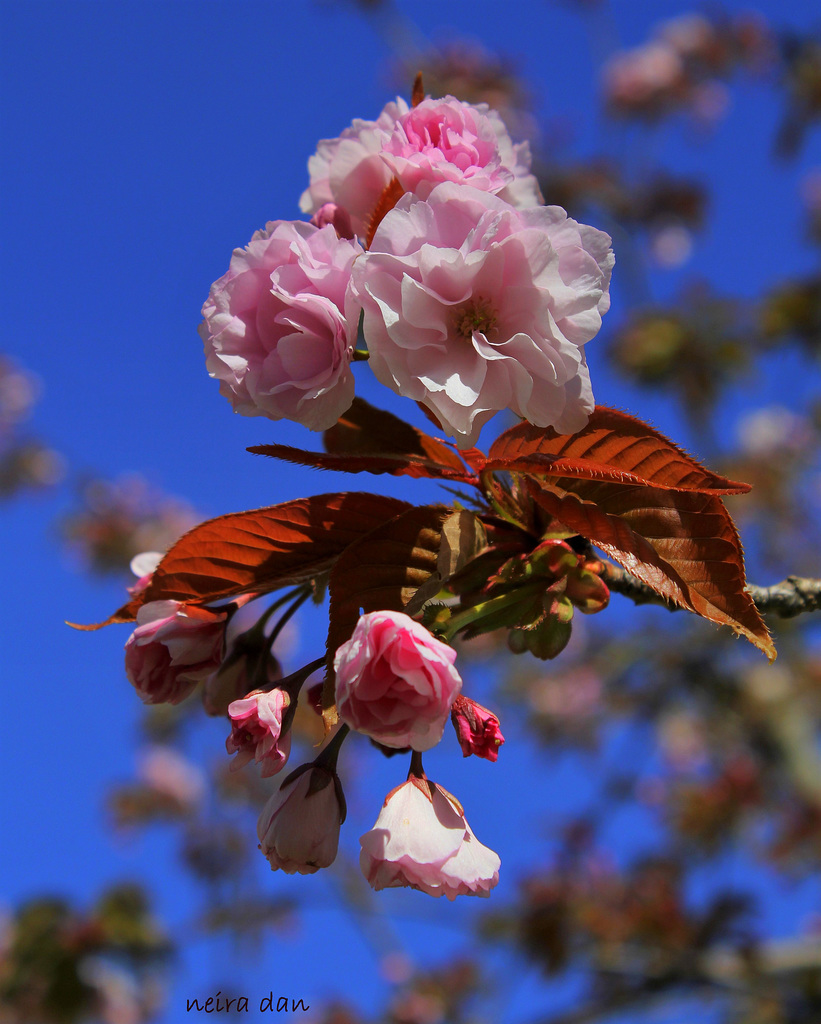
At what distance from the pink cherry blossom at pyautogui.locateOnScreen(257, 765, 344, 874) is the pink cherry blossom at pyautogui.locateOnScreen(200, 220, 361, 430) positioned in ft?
1.31

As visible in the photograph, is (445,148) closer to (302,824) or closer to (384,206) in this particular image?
(384,206)

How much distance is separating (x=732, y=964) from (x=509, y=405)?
3.53 metres

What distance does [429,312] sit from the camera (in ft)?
2.67

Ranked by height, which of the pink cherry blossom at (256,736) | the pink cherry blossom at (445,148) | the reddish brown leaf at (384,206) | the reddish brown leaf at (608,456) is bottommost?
the pink cherry blossom at (256,736)

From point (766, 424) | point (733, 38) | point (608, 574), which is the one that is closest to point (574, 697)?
point (766, 424)

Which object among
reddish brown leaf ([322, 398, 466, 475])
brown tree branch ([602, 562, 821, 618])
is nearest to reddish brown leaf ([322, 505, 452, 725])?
reddish brown leaf ([322, 398, 466, 475])

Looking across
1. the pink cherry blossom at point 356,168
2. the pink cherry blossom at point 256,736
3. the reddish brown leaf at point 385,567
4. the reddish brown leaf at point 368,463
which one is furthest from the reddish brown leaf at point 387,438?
the pink cherry blossom at point 256,736

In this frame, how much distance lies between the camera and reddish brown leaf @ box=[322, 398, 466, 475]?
3.33 feet

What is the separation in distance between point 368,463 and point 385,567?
5.5 inches

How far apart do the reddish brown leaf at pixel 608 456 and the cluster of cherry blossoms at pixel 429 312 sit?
0.05m

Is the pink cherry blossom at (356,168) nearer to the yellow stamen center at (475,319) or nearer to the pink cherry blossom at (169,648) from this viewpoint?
the yellow stamen center at (475,319)

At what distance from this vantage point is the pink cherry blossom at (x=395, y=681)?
72 centimetres

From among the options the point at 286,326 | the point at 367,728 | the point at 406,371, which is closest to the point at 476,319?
the point at 406,371

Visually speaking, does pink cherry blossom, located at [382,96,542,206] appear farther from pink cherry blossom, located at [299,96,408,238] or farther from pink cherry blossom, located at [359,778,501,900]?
pink cherry blossom, located at [359,778,501,900]
